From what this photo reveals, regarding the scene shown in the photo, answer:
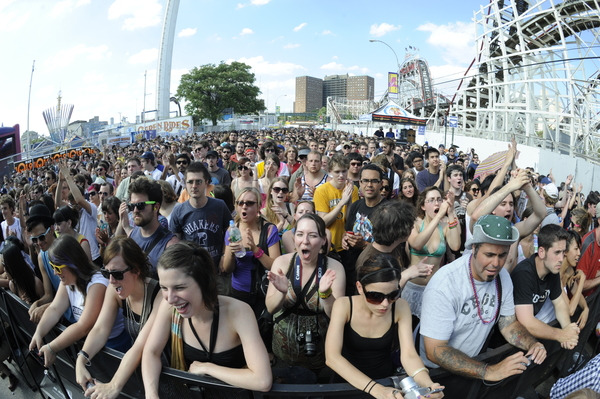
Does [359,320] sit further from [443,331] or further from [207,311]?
[207,311]

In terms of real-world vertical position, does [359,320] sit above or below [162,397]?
above

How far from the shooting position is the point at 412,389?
1.91m

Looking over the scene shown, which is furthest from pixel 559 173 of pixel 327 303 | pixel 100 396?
pixel 100 396

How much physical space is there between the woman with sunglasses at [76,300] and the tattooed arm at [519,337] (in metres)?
2.72

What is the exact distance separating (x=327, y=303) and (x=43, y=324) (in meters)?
2.14

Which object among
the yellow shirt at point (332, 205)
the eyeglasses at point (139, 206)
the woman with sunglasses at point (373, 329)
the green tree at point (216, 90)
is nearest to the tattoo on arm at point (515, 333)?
the woman with sunglasses at point (373, 329)

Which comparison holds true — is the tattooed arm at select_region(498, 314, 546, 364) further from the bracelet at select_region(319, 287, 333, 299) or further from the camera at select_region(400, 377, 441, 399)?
the bracelet at select_region(319, 287, 333, 299)

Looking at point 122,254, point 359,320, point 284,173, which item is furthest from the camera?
point 284,173

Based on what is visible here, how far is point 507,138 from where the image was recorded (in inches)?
899

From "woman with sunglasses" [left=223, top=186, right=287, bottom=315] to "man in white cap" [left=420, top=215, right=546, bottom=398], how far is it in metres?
1.47

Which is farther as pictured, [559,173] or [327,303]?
[559,173]

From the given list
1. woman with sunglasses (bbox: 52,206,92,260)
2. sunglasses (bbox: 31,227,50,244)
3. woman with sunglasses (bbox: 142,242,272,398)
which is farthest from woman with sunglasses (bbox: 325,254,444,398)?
sunglasses (bbox: 31,227,50,244)

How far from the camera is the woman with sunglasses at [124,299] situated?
2416mm

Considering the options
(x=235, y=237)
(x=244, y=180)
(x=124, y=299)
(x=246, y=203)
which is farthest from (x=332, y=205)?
(x=124, y=299)
